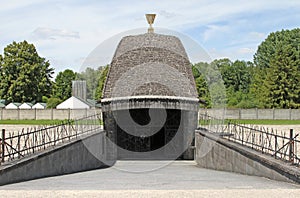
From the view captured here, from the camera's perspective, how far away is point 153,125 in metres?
25.3

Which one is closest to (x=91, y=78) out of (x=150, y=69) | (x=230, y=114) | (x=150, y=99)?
(x=150, y=69)

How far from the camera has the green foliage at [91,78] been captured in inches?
805

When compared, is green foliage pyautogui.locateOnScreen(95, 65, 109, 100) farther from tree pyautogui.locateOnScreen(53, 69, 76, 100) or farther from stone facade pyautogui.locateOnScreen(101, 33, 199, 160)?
tree pyautogui.locateOnScreen(53, 69, 76, 100)

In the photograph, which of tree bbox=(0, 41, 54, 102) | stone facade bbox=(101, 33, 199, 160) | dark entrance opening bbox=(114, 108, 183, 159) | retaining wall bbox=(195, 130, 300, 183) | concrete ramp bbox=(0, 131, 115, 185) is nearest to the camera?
retaining wall bbox=(195, 130, 300, 183)

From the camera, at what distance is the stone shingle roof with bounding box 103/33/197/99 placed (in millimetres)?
21109

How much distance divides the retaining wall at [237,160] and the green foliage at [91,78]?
199 inches

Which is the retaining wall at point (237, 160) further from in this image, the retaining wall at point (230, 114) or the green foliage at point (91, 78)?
the retaining wall at point (230, 114)

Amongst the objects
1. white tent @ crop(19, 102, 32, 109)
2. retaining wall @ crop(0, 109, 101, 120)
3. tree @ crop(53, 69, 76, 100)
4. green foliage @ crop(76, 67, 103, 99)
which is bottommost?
retaining wall @ crop(0, 109, 101, 120)

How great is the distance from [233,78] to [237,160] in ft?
191

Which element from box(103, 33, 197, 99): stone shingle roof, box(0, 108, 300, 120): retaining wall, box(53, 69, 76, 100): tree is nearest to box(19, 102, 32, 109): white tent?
box(53, 69, 76, 100): tree

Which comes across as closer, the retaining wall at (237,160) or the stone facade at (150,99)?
the retaining wall at (237,160)

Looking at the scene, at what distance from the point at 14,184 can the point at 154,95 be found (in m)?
10.6

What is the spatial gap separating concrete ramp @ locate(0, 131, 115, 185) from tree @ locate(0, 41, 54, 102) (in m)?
49.2

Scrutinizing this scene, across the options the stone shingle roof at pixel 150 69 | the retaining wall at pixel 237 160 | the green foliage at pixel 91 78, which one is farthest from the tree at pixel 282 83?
the green foliage at pixel 91 78
